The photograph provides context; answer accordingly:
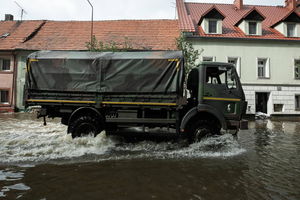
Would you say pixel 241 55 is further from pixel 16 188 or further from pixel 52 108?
pixel 16 188

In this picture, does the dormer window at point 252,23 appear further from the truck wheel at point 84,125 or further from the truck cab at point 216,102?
the truck wheel at point 84,125

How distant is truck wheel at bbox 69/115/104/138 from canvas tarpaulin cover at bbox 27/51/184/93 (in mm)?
886

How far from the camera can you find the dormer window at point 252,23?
57.7ft

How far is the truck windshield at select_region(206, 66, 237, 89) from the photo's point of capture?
5.77m

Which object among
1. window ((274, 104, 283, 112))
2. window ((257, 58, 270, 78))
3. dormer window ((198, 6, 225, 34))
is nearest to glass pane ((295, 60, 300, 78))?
window ((257, 58, 270, 78))

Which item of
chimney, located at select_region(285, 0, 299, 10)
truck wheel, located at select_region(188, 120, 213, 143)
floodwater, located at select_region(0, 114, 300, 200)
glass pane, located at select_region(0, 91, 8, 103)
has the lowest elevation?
→ floodwater, located at select_region(0, 114, 300, 200)

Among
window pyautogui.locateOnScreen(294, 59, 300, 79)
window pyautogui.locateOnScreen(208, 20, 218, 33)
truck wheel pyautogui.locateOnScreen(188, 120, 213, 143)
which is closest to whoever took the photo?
truck wheel pyautogui.locateOnScreen(188, 120, 213, 143)

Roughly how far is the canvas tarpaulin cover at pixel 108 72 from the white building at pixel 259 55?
12479 mm

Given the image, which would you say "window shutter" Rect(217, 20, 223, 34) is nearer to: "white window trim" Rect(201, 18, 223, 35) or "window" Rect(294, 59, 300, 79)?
"white window trim" Rect(201, 18, 223, 35)

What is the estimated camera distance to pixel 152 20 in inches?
886

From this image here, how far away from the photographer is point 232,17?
20.2 metres

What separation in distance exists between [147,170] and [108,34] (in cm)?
1897

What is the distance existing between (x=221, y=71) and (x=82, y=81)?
4.34m

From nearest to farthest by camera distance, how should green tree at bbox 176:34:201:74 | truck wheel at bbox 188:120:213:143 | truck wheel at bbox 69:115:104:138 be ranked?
truck wheel at bbox 188:120:213:143 → truck wheel at bbox 69:115:104:138 → green tree at bbox 176:34:201:74
